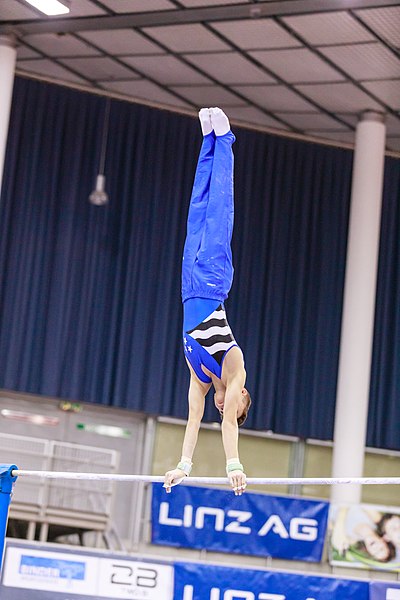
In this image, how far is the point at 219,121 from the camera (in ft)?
18.1

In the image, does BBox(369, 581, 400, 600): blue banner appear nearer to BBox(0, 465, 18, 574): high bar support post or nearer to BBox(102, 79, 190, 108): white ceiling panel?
BBox(0, 465, 18, 574): high bar support post

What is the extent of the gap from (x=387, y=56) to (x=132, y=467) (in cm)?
547

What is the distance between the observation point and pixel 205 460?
494 inches

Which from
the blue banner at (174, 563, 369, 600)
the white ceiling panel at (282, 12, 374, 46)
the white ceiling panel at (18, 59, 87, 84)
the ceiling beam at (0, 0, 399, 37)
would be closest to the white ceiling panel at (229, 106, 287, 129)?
the white ceiling panel at (18, 59, 87, 84)

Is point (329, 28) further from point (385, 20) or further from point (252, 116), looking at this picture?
point (252, 116)

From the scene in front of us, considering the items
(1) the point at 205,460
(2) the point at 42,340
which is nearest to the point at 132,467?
(1) the point at 205,460

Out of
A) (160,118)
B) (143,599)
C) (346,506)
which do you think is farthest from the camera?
(160,118)

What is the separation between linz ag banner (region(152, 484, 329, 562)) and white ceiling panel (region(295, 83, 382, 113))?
4.44 m

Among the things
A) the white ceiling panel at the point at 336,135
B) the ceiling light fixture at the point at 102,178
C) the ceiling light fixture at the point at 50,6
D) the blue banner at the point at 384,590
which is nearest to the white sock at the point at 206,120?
the blue banner at the point at 384,590

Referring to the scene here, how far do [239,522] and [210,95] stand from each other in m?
4.92

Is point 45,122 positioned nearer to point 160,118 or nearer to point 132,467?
point 160,118

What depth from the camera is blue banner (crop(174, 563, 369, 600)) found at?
857cm

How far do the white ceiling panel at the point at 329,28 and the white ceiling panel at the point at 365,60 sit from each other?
0.17 meters

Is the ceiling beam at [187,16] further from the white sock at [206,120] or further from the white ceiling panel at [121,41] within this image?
the white sock at [206,120]
